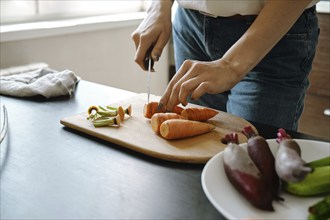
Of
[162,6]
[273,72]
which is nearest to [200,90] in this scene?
[273,72]

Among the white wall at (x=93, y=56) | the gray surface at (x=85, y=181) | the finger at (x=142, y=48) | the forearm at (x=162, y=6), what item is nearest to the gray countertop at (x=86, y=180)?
the gray surface at (x=85, y=181)

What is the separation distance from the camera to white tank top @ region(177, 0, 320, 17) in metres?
1.07

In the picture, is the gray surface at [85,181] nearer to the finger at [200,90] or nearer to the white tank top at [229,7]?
the finger at [200,90]

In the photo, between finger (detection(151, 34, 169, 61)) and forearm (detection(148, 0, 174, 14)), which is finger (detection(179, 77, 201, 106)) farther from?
forearm (detection(148, 0, 174, 14))

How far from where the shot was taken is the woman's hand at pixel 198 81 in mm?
891

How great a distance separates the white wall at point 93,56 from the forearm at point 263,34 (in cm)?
114

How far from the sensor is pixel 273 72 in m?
1.10

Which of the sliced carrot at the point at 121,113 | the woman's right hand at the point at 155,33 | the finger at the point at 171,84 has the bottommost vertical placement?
the sliced carrot at the point at 121,113

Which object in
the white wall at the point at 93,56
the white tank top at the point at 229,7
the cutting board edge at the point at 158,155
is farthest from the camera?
the white wall at the point at 93,56

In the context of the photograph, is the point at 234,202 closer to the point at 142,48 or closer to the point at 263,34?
the point at 263,34

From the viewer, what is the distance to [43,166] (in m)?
0.76

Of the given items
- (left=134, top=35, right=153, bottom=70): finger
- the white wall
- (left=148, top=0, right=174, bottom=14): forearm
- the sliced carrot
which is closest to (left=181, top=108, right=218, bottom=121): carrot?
the sliced carrot

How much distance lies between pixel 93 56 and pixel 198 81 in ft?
4.49

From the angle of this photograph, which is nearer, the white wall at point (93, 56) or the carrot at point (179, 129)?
the carrot at point (179, 129)
